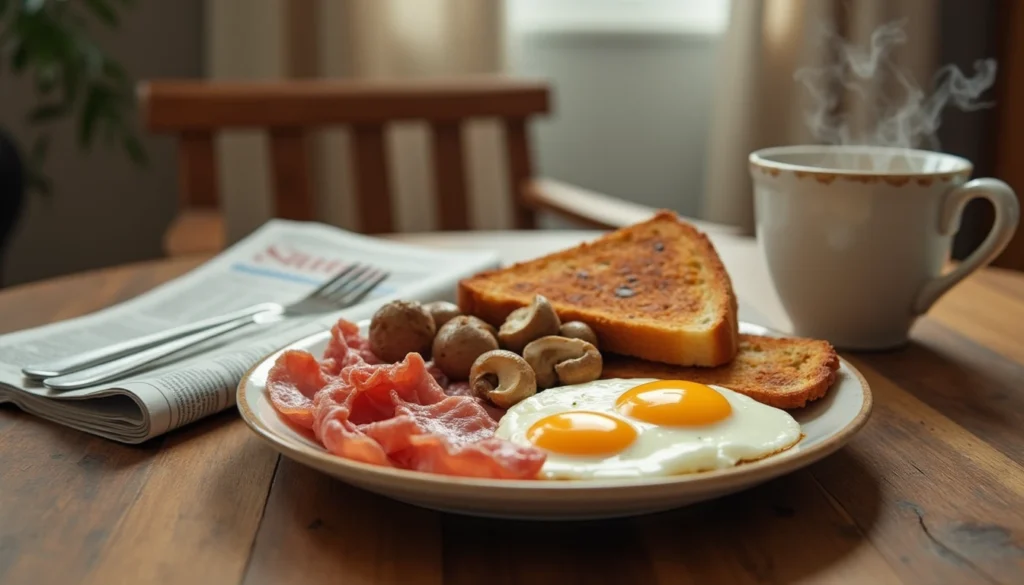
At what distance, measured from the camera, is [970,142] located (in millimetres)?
2842

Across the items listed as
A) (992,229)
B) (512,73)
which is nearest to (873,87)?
(512,73)

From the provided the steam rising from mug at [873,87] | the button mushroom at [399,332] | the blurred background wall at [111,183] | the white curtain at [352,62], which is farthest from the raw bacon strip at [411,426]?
the blurred background wall at [111,183]

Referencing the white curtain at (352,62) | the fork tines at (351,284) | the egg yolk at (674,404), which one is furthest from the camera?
the white curtain at (352,62)

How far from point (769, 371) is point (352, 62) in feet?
6.66

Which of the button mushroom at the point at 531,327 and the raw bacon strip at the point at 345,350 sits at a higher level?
the button mushroom at the point at 531,327

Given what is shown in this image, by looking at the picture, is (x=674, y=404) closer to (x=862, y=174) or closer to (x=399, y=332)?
(x=399, y=332)

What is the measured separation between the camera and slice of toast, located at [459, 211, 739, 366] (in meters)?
0.88

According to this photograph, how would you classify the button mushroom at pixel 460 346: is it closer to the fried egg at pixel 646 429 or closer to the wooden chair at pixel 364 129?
the fried egg at pixel 646 429

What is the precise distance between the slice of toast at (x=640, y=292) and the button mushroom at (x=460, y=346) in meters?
0.11

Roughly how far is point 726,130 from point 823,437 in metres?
2.27

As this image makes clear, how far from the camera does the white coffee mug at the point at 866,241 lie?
1003mm

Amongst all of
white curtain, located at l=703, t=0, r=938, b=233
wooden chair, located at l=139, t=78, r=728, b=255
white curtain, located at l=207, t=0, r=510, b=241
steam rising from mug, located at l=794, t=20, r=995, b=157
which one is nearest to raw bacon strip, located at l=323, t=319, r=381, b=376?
wooden chair, located at l=139, t=78, r=728, b=255

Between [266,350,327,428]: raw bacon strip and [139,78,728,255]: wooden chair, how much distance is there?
38.7 inches

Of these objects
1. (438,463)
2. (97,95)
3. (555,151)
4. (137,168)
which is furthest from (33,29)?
(438,463)
